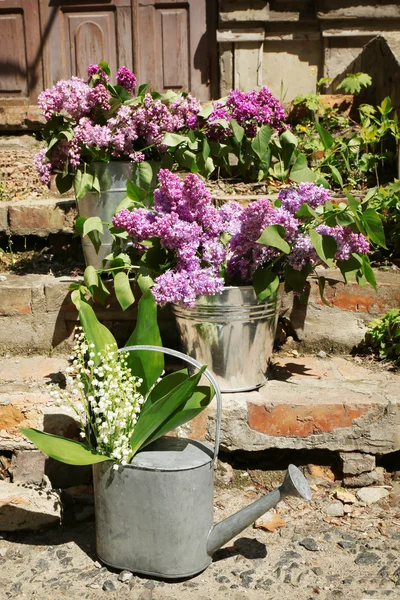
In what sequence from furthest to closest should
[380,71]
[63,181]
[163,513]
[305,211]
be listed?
1. [380,71]
2. [63,181]
3. [305,211]
4. [163,513]

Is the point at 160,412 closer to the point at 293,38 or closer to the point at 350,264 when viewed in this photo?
the point at 350,264

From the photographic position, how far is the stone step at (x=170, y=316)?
293cm

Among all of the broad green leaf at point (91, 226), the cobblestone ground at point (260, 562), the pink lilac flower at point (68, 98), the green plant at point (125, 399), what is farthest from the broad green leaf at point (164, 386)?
the pink lilac flower at point (68, 98)

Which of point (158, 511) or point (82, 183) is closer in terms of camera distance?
point (158, 511)

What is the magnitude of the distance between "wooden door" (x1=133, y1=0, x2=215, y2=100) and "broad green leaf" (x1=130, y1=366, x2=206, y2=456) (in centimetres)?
397

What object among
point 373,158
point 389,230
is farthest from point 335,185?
point 389,230

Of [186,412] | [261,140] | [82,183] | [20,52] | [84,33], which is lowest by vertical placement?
[186,412]

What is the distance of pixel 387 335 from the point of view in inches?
112

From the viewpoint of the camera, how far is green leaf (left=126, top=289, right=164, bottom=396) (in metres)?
2.20

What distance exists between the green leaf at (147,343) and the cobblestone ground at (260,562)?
55cm

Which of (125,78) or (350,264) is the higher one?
(125,78)

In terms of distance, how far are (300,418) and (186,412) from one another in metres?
0.56

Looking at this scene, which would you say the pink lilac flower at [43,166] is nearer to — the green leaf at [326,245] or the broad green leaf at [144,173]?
the broad green leaf at [144,173]

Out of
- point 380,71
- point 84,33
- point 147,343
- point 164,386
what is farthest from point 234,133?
point 84,33
